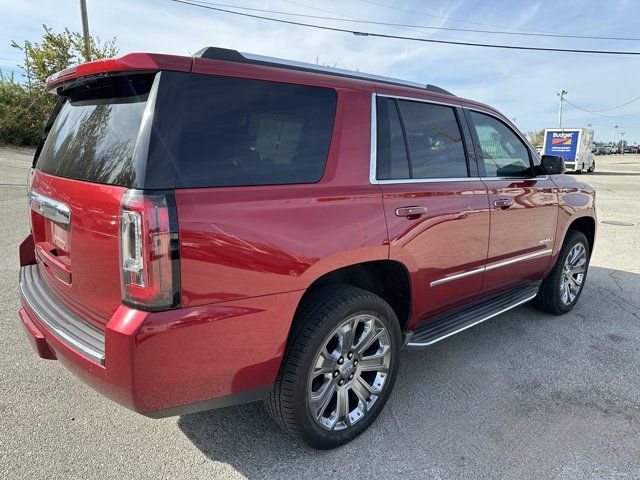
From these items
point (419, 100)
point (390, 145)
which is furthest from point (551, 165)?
point (390, 145)

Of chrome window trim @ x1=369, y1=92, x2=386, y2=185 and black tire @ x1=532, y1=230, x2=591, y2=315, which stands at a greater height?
chrome window trim @ x1=369, y1=92, x2=386, y2=185

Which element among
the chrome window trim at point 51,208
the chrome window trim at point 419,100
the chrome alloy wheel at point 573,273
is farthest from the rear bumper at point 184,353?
the chrome alloy wheel at point 573,273

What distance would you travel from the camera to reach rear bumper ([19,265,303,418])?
5.95 feet

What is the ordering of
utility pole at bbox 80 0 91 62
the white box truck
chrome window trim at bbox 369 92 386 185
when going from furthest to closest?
the white box truck
utility pole at bbox 80 0 91 62
chrome window trim at bbox 369 92 386 185

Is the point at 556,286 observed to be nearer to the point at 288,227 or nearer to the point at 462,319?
the point at 462,319

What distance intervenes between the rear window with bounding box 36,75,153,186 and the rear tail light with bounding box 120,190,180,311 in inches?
5.4

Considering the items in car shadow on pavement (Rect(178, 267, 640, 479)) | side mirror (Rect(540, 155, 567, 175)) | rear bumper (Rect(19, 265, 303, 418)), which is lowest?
car shadow on pavement (Rect(178, 267, 640, 479))

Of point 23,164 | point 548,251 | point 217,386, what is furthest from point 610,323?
point 23,164

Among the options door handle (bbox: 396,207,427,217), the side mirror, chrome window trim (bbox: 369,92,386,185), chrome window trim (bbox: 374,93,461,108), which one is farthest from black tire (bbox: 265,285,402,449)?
the side mirror

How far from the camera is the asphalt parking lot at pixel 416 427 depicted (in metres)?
2.36

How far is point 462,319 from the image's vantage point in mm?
3322

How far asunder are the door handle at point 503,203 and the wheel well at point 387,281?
41.6 inches

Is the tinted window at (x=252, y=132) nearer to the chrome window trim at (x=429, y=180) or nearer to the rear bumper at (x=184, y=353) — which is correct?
the chrome window trim at (x=429, y=180)

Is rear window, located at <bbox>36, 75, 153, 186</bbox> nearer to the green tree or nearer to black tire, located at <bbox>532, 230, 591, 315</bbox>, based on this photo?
black tire, located at <bbox>532, 230, 591, 315</bbox>
